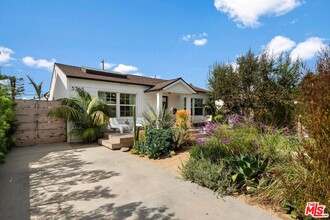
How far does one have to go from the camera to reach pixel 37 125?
879 cm

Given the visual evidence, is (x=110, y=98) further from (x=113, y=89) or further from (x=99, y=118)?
(x=99, y=118)

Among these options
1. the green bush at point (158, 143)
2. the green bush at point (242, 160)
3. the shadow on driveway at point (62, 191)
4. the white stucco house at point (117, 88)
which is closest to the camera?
the shadow on driveway at point (62, 191)

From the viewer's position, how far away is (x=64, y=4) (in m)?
7.20

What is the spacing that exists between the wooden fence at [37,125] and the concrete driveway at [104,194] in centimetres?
318

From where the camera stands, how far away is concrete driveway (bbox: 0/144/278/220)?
294 cm

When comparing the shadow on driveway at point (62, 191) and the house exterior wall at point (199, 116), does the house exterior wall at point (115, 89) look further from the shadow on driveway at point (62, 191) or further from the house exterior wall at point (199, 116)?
the shadow on driveway at point (62, 191)

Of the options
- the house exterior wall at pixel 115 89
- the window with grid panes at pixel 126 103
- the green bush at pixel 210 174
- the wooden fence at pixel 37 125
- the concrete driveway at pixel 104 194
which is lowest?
the concrete driveway at pixel 104 194

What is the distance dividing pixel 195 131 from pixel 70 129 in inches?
282

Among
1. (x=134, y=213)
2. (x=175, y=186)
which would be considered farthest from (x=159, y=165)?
(x=134, y=213)

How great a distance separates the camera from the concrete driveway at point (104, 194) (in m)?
2.94

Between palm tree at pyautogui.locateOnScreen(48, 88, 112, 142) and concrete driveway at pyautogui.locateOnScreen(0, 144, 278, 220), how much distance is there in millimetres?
3219

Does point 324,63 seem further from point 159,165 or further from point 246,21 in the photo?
point 246,21

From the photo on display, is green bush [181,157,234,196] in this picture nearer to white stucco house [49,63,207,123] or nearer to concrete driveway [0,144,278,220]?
concrete driveway [0,144,278,220]

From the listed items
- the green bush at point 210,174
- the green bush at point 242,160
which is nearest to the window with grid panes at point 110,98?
the green bush at point 242,160
